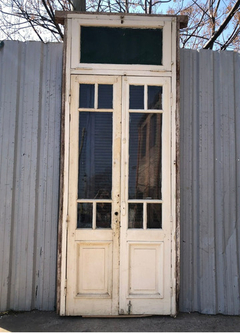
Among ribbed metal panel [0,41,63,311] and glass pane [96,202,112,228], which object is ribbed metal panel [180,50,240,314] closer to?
glass pane [96,202,112,228]

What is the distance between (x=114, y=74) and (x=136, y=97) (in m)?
0.35

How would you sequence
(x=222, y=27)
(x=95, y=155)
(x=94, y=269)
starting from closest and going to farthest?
(x=94, y=269)
(x=95, y=155)
(x=222, y=27)

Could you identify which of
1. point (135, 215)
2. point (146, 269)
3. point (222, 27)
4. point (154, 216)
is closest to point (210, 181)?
point (154, 216)

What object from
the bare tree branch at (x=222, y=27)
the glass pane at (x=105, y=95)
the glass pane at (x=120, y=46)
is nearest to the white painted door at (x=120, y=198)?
the glass pane at (x=105, y=95)

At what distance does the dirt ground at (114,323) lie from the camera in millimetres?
2895

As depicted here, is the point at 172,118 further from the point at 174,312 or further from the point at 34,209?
the point at 174,312

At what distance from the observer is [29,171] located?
10.9 feet

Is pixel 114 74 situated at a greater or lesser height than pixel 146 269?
greater

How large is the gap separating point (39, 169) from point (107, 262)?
1.29 meters

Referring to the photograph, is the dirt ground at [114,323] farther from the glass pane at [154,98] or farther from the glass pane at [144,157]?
the glass pane at [154,98]

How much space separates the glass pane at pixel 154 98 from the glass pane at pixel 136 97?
0.30 ft

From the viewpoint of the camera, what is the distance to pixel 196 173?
3.40 metres

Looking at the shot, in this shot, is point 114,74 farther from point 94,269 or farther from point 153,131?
point 94,269

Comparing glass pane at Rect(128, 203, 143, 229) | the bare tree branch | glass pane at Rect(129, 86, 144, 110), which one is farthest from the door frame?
the bare tree branch
